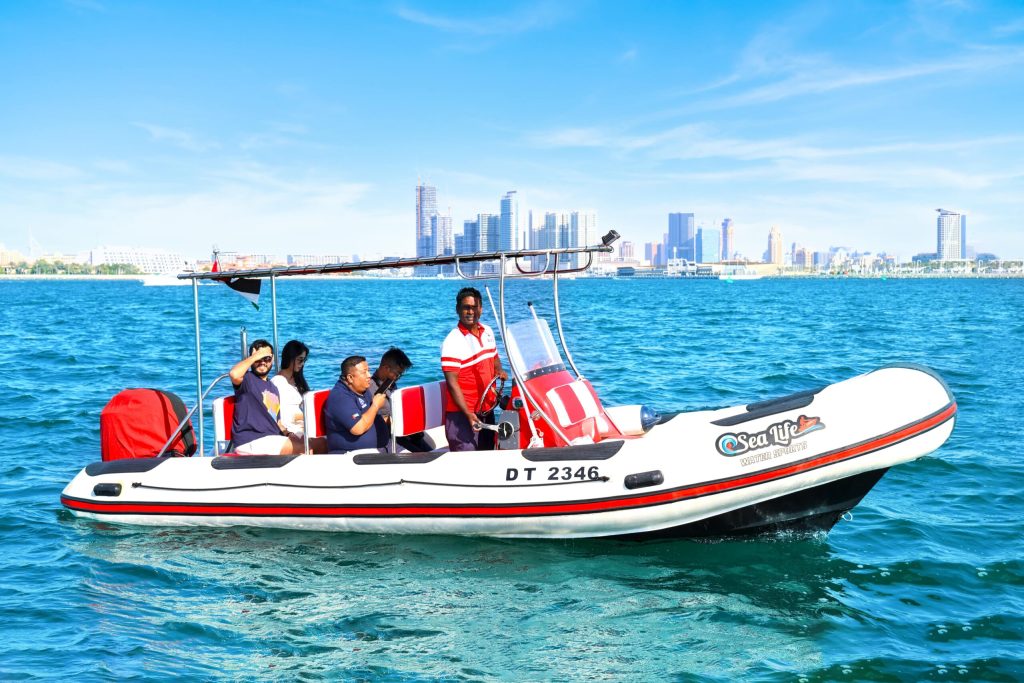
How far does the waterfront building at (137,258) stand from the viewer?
16775 centimetres

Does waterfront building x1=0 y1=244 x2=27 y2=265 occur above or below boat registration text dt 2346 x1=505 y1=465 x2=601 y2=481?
above

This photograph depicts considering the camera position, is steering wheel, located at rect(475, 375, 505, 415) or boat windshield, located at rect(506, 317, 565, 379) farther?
steering wheel, located at rect(475, 375, 505, 415)

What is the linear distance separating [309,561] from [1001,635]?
441cm

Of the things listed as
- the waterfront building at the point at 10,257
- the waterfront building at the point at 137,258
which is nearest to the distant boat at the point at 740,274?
the waterfront building at the point at 137,258

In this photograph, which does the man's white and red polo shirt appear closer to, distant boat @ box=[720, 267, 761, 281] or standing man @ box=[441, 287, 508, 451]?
standing man @ box=[441, 287, 508, 451]

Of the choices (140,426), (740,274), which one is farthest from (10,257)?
(140,426)

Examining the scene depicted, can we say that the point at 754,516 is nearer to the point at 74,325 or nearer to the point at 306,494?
the point at 306,494

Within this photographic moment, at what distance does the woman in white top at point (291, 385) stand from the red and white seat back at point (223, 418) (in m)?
0.40

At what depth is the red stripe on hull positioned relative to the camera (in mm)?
5785

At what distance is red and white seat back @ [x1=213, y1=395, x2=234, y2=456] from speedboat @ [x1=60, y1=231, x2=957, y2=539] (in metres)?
0.35

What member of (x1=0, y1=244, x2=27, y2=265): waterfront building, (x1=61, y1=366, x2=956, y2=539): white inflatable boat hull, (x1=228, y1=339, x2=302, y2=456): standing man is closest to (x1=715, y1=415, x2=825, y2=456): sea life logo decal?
(x1=61, y1=366, x2=956, y2=539): white inflatable boat hull

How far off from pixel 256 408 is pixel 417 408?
1.31 meters

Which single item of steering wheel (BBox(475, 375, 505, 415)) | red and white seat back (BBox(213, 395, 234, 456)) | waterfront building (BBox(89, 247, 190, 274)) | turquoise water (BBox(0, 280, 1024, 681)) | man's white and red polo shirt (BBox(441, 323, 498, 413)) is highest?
waterfront building (BBox(89, 247, 190, 274))

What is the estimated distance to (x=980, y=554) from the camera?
6.27 meters
